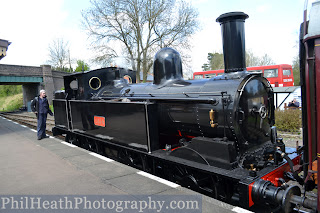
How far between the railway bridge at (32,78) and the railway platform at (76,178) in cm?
2223

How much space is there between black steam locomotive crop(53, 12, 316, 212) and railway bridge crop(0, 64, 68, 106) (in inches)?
942

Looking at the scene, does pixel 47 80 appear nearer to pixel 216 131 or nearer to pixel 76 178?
pixel 76 178

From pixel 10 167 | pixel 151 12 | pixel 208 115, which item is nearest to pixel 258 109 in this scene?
pixel 208 115

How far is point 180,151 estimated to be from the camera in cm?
408

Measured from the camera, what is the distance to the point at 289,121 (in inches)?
348

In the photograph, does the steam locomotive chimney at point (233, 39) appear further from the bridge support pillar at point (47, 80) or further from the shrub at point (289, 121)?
the bridge support pillar at point (47, 80)

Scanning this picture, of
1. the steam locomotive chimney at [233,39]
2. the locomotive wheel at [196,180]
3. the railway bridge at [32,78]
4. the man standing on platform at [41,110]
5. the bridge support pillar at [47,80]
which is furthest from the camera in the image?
the bridge support pillar at [47,80]

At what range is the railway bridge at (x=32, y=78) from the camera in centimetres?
2459

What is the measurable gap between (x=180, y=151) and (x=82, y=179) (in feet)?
5.75

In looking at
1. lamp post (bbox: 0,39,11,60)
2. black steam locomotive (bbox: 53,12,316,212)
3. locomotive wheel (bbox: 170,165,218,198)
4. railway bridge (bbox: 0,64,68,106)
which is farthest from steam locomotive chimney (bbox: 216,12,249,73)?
railway bridge (bbox: 0,64,68,106)

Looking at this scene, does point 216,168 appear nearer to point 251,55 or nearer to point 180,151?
point 180,151

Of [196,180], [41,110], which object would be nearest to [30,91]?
[41,110]

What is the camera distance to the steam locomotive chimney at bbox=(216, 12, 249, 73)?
13.0 ft

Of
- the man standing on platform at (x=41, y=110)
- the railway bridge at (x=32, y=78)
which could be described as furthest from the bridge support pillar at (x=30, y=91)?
the man standing on platform at (x=41, y=110)
